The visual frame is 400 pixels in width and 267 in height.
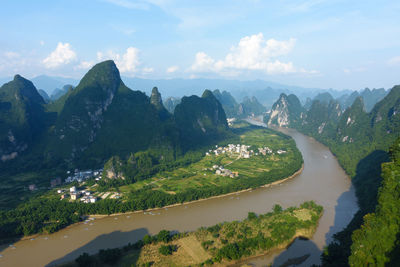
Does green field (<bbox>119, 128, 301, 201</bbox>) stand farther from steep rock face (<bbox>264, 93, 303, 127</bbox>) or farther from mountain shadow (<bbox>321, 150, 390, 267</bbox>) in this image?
steep rock face (<bbox>264, 93, 303, 127</bbox>)

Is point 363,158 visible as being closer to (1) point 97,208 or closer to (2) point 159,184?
(2) point 159,184

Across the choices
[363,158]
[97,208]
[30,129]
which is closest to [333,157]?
[363,158]

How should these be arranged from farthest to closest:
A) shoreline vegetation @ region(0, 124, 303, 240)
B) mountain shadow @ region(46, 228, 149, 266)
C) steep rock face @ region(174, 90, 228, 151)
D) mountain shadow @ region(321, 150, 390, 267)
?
steep rock face @ region(174, 90, 228, 151)
shoreline vegetation @ region(0, 124, 303, 240)
mountain shadow @ region(46, 228, 149, 266)
mountain shadow @ region(321, 150, 390, 267)

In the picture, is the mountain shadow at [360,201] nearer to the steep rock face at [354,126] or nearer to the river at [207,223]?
the river at [207,223]

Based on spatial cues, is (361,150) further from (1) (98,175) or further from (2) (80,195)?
(2) (80,195)

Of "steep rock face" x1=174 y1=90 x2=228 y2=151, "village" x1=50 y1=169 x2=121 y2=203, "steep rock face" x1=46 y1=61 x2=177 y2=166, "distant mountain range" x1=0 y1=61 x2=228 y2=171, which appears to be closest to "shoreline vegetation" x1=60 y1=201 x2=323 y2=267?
"village" x1=50 y1=169 x2=121 y2=203

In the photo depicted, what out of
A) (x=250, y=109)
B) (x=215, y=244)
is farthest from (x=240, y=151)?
(x=250, y=109)
